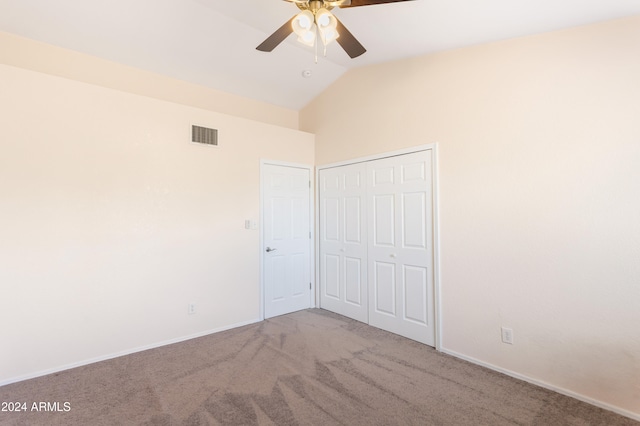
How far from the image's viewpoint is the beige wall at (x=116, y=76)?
2791 millimetres

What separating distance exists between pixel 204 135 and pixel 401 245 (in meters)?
2.64

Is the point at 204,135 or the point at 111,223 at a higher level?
the point at 204,135

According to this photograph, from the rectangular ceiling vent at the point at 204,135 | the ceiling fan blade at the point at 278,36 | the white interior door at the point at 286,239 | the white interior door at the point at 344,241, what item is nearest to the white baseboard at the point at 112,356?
the white interior door at the point at 286,239

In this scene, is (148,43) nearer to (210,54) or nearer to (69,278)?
(210,54)

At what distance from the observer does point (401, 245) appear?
11.1ft

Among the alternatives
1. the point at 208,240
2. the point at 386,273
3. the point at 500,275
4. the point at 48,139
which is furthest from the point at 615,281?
the point at 48,139

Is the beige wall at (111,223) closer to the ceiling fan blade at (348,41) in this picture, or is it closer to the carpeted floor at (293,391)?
the carpeted floor at (293,391)

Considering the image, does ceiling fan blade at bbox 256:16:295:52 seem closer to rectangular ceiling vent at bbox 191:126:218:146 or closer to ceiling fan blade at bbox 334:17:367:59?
ceiling fan blade at bbox 334:17:367:59

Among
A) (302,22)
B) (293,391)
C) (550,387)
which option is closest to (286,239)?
(293,391)

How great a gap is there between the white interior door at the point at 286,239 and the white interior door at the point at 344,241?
256mm

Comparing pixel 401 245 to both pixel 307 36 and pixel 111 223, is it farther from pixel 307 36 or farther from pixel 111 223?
pixel 111 223

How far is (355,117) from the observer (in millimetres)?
3943

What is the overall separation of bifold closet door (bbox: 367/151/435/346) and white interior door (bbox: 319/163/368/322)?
0.16 metres

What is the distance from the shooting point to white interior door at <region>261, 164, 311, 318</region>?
159 inches
